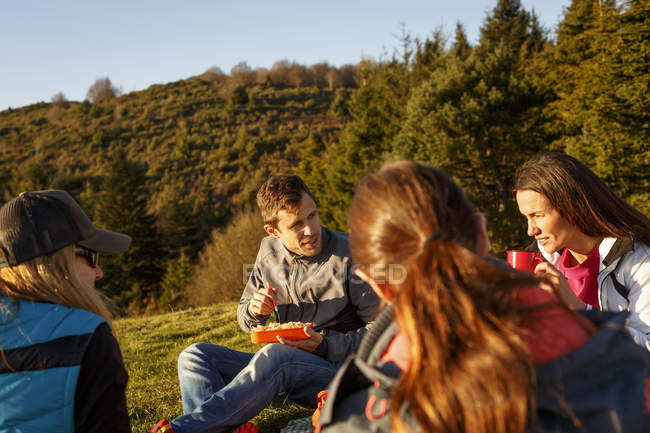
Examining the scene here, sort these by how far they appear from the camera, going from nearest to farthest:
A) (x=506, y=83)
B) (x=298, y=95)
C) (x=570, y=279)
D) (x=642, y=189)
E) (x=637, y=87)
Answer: (x=570, y=279) < (x=637, y=87) < (x=642, y=189) < (x=506, y=83) < (x=298, y=95)

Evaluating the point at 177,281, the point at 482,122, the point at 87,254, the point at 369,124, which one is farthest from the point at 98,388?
the point at 177,281

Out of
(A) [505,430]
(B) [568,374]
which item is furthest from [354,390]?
(B) [568,374]

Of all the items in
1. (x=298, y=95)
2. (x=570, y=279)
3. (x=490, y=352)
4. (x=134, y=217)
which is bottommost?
(x=134, y=217)

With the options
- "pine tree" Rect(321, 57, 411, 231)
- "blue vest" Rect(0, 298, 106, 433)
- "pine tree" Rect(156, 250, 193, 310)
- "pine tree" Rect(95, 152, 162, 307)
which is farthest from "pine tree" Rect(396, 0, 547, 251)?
"pine tree" Rect(95, 152, 162, 307)

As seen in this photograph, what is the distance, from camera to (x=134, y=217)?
100 ft

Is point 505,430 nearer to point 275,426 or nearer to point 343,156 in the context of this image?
point 275,426

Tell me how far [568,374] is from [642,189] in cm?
1579

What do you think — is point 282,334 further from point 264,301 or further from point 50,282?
point 50,282

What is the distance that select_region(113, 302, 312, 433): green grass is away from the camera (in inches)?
135

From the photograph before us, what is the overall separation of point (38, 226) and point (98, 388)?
698 mm

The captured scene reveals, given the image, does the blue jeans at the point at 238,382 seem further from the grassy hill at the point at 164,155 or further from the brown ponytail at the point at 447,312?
the grassy hill at the point at 164,155

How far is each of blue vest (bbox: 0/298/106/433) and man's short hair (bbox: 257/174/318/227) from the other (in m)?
1.86

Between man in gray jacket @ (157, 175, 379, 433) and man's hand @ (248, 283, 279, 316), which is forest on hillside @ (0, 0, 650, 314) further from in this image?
man's hand @ (248, 283, 279, 316)

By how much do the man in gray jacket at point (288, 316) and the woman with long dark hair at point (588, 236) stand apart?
1234mm
